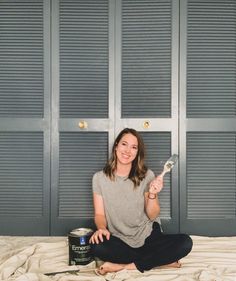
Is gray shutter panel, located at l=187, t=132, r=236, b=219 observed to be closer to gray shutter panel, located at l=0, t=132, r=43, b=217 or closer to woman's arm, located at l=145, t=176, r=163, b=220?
woman's arm, located at l=145, t=176, r=163, b=220

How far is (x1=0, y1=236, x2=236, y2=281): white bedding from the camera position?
173 centimetres

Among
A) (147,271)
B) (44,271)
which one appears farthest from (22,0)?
(147,271)

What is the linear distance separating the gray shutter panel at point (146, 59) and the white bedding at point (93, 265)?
2.83ft

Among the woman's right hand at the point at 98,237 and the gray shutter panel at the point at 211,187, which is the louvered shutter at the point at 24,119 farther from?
the gray shutter panel at the point at 211,187

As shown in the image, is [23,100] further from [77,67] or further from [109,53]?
[109,53]

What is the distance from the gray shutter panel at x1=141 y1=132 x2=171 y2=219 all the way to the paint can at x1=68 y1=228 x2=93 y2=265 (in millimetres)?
699

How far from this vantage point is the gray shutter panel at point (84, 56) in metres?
2.38

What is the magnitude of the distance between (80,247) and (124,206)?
1.11 ft

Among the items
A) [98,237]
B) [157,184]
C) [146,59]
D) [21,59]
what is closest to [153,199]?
[157,184]

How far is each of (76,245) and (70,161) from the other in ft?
2.28

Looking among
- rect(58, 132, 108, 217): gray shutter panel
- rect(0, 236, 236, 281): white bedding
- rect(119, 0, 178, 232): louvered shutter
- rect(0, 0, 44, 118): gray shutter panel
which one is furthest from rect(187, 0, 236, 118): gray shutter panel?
rect(0, 0, 44, 118): gray shutter panel

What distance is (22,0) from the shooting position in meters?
2.38

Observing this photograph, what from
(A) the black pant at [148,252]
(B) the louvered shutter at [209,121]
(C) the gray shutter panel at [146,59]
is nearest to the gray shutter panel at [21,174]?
(C) the gray shutter panel at [146,59]

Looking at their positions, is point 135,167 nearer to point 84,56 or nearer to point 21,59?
point 84,56
